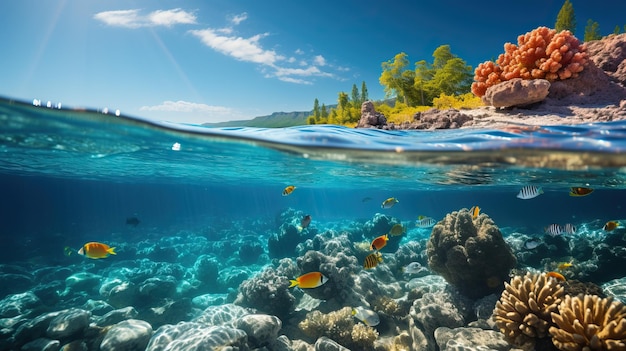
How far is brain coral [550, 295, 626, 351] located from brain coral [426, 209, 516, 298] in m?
3.57

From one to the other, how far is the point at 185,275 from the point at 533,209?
40294mm

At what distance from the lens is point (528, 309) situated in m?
5.52

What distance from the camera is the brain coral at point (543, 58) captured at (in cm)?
997

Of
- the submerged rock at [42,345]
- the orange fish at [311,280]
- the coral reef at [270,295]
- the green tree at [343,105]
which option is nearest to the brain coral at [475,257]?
the orange fish at [311,280]

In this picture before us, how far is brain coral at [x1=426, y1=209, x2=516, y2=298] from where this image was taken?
857cm

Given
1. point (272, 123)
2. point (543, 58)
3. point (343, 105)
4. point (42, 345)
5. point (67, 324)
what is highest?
point (272, 123)

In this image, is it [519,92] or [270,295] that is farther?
[270,295]

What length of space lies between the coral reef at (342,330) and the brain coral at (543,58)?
10705 millimetres

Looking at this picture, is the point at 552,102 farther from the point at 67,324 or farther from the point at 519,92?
the point at 67,324

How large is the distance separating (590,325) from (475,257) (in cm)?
418

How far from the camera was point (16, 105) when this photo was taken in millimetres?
7746

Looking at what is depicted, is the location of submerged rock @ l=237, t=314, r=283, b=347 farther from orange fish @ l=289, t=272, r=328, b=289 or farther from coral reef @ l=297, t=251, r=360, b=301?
coral reef @ l=297, t=251, r=360, b=301

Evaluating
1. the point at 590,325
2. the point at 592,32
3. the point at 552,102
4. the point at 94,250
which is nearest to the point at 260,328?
the point at 94,250

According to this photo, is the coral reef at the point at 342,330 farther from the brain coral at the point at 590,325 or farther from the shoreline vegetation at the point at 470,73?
the shoreline vegetation at the point at 470,73
